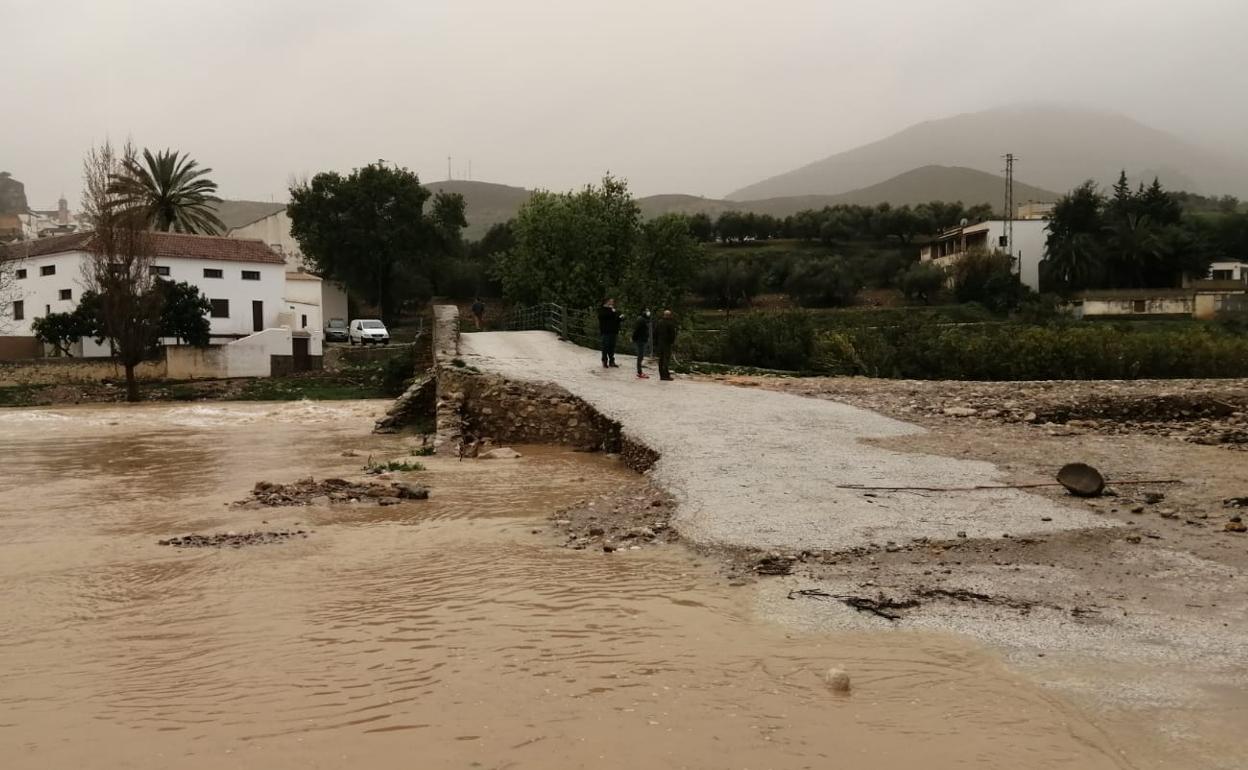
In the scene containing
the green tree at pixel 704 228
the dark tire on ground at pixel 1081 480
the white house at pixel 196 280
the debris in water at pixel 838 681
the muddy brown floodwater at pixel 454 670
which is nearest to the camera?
the muddy brown floodwater at pixel 454 670

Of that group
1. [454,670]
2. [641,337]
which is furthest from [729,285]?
[454,670]

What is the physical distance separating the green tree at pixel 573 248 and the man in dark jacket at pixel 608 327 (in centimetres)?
1537

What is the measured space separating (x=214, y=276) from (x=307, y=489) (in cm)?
4245

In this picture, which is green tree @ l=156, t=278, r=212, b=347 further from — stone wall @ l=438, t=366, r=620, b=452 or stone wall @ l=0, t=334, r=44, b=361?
stone wall @ l=438, t=366, r=620, b=452

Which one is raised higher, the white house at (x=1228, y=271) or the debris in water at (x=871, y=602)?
the white house at (x=1228, y=271)

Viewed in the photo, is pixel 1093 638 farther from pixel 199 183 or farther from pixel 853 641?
pixel 199 183

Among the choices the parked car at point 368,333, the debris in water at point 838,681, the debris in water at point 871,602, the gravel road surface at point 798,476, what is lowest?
the debris in water at point 838,681

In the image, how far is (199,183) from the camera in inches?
2072

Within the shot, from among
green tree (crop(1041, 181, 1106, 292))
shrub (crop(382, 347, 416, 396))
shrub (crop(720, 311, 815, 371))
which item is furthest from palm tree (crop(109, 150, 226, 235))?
green tree (crop(1041, 181, 1106, 292))

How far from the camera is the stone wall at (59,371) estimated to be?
36.2 m

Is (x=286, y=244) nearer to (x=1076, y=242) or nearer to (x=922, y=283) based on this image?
(x=922, y=283)

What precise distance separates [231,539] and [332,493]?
2.11 m

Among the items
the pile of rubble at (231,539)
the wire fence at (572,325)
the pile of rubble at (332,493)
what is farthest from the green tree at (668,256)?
the pile of rubble at (231,539)

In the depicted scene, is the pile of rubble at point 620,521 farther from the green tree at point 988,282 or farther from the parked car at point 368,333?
the green tree at point 988,282
